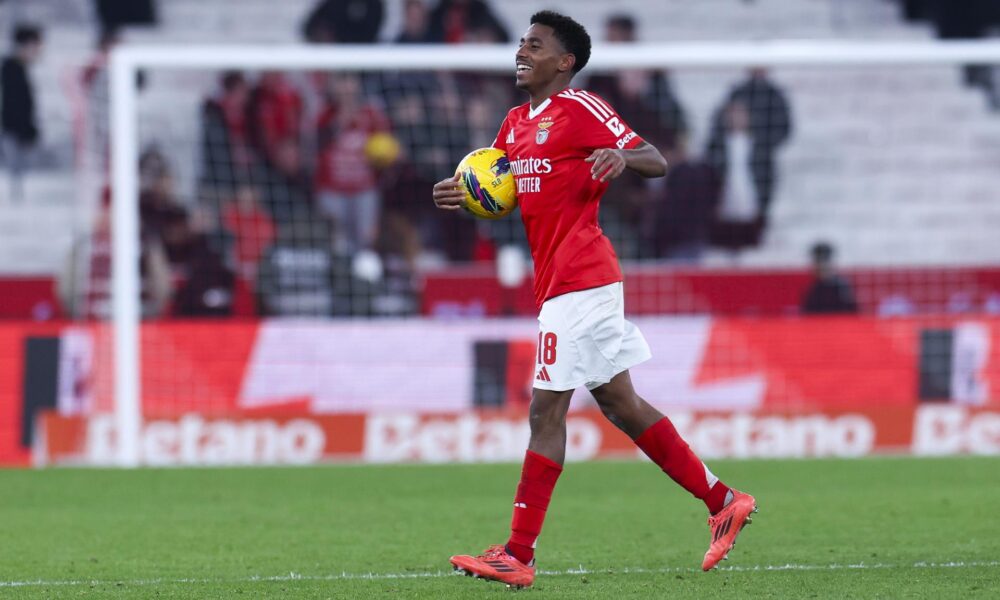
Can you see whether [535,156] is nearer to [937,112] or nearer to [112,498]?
[112,498]

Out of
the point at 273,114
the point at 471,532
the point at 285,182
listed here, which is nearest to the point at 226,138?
the point at 273,114

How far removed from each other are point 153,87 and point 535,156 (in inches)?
490

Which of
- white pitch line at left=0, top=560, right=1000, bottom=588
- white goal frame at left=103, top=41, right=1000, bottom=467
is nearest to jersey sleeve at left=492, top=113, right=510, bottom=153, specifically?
white pitch line at left=0, top=560, right=1000, bottom=588

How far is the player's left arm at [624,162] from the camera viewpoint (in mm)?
5766

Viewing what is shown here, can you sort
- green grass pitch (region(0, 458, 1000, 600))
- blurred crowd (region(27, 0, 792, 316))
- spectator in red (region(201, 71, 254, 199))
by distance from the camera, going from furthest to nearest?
spectator in red (region(201, 71, 254, 199)), blurred crowd (region(27, 0, 792, 316)), green grass pitch (region(0, 458, 1000, 600))

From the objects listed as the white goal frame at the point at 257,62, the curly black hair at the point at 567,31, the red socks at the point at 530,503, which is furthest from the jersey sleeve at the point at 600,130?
the white goal frame at the point at 257,62

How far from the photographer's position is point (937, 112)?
61.4 feet

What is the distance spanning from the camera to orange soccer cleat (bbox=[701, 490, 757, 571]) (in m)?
6.13

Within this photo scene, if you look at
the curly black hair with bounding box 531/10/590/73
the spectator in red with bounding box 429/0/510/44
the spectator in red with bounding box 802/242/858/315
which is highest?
the spectator in red with bounding box 429/0/510/44

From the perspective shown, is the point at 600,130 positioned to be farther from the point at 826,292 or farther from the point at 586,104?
the point at 826,292

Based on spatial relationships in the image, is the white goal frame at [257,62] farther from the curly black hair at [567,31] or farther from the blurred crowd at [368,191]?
the curly black hair at [567,31]

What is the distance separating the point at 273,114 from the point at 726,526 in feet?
36.5

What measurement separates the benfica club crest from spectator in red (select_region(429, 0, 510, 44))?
1211 centimetres

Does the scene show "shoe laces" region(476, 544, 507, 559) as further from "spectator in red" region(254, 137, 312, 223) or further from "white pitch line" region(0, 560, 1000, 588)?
"spectator in red" region(254, 137, 312, 223)
